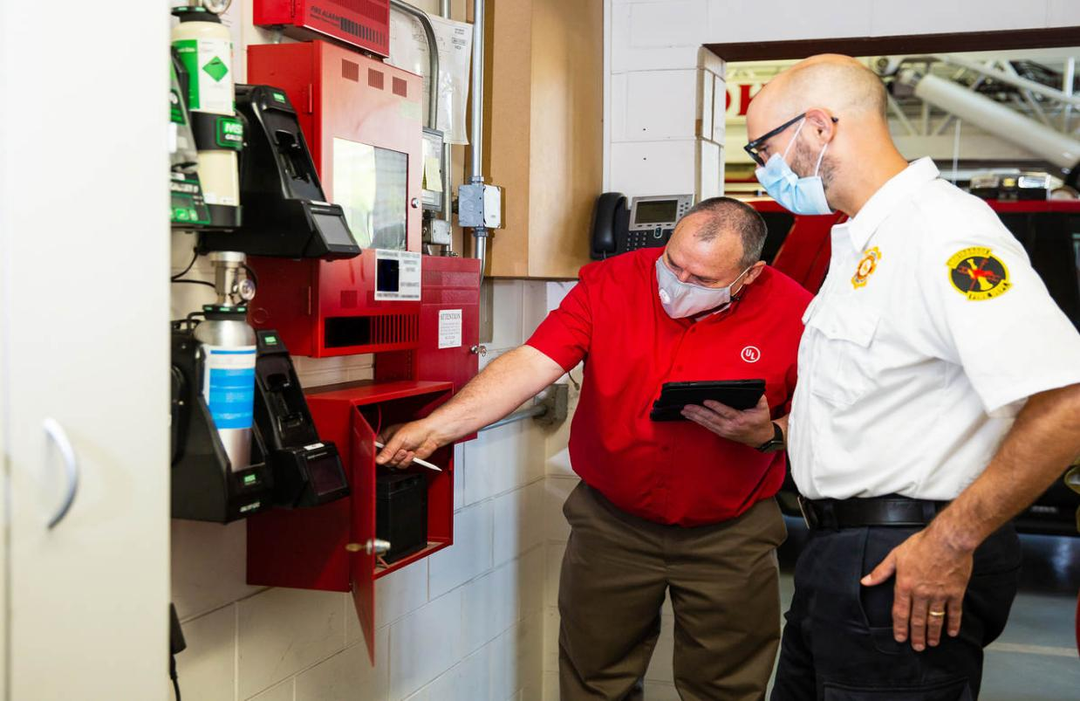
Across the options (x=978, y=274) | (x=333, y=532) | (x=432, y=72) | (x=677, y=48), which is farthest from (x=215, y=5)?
(x=677, y=48)

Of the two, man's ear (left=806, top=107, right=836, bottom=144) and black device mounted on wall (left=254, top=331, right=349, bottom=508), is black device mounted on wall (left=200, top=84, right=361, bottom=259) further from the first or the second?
man's ear (left=806, top=107, right=836, bottom=144)

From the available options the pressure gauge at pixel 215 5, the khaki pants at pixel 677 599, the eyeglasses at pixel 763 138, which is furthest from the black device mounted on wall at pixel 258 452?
the khaki pants at pixel 677 599

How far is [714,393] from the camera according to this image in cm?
245

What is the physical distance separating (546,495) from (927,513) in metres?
2.00

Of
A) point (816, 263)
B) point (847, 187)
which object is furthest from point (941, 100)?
point (847, 187)

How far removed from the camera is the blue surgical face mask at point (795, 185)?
1979 mm

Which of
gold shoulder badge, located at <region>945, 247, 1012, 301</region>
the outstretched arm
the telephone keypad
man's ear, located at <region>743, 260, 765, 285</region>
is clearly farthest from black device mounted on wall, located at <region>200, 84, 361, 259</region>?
the telephone keypad

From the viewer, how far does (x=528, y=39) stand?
3.00 m

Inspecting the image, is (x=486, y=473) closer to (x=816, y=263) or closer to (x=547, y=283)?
(x=547, y=283)

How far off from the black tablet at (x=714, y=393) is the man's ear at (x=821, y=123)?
64 centimetres

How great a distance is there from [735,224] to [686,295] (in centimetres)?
21

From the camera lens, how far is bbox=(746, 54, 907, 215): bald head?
1.93 meters

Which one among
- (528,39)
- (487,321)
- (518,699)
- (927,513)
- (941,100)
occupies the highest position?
(941,100)

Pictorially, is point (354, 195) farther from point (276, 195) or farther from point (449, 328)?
point (449, 328)
